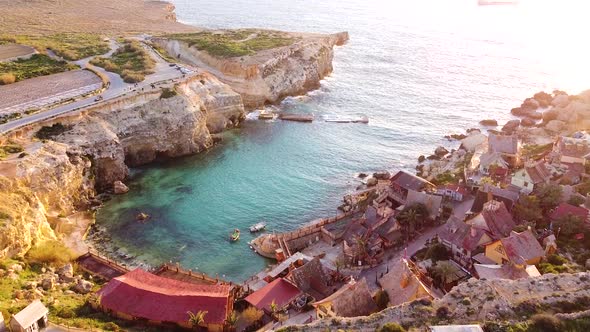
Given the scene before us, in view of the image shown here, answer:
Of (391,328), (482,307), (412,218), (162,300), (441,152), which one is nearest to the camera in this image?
(391,328)

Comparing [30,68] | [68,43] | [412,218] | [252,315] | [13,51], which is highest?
[68,43]

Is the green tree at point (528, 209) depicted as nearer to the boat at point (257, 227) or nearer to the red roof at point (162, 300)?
the boat at point (257, 227)

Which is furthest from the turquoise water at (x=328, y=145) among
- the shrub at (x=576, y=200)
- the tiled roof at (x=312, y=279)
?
the shrub at (x=576, y=200)

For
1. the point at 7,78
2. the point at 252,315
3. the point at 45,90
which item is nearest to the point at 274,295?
the point at 252,315

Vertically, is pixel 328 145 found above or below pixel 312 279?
above

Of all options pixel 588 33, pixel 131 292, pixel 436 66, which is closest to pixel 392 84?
pixel 436 66

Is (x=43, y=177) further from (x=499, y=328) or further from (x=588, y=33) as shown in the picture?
(x=588, y=33)

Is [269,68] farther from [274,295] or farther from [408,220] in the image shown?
[274,295]
